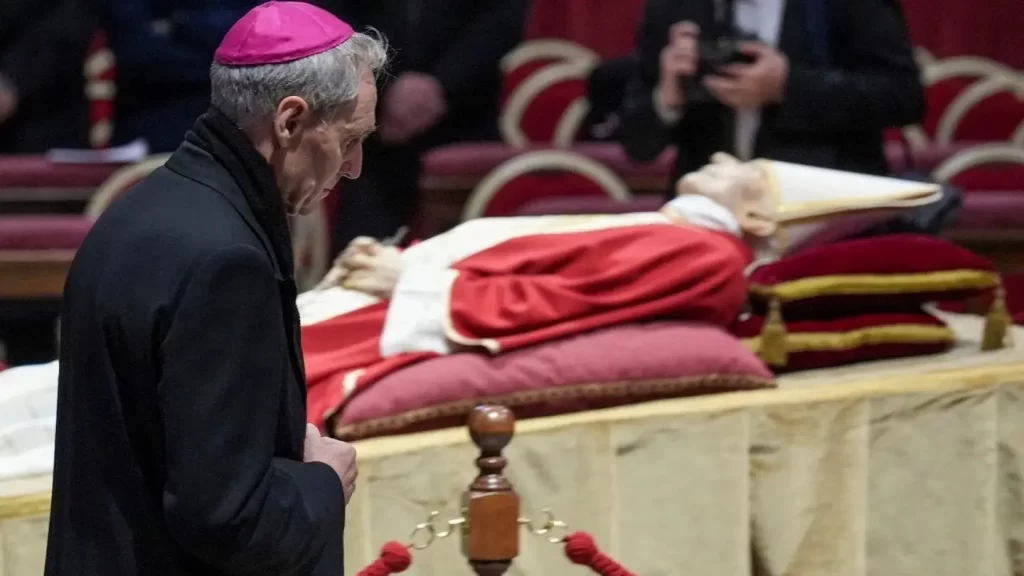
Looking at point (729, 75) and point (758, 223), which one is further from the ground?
point (729, 75)

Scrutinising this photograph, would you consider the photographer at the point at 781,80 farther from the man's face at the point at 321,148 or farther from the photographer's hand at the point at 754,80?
the man's face at the point at 321,148

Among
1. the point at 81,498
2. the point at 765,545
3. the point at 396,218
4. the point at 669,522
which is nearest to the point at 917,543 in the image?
the point at 765,545

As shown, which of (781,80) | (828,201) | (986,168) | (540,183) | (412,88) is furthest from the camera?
(986,168)

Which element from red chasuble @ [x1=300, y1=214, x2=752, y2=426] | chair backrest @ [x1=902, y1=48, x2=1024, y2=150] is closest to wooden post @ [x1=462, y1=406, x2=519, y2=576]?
red chasuble @ [x1=300, y1=214, x2=752, y2=426]

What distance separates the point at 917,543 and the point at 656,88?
1211 millimetres

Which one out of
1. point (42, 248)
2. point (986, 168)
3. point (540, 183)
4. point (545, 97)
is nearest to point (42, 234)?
point (42, 248)

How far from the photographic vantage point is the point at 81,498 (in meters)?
1.22

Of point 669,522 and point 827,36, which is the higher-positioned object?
point 827,36

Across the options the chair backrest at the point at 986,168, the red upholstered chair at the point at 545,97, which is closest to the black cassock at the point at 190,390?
the red upholstered chair at the point at 545,97

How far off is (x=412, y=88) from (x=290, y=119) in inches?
79.9

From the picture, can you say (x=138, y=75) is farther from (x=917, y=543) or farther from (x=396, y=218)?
(x=917, y=543)

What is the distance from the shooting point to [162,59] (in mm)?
3248

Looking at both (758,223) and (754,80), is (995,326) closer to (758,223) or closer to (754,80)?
(758,223)

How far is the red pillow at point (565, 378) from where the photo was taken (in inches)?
89.2
